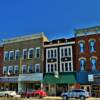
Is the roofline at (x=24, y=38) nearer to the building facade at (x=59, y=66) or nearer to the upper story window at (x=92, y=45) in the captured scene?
the building facade at (x=59, y=66)

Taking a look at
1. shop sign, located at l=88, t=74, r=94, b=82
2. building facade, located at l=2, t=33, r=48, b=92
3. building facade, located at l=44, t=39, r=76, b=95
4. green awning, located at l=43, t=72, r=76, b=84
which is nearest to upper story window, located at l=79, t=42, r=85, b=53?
building facade, located at l=44, t=39, r=76, b=95

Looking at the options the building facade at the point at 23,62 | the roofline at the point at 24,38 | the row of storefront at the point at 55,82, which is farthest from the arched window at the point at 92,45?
the roofline at the point at 24,38

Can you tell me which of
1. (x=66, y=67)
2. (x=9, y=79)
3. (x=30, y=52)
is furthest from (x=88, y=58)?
(x=9, y=79)

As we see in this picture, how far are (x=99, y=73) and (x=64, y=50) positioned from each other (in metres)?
8.79

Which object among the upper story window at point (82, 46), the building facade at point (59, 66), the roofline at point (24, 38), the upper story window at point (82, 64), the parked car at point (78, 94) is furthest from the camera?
the roofline at point (24, 38)

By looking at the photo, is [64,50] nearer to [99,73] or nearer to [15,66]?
[99,73]

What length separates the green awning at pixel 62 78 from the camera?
46.1 metres

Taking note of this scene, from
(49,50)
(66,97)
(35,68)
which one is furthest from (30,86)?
(66,97)

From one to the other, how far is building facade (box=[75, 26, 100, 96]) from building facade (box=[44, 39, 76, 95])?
4.45 feet

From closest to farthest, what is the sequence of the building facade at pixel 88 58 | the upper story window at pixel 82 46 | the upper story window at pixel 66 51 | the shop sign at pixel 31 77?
the building facade at pixel 88 58 < the upper story window at pixel 82 46 < the upper story window at pixel 66 51 < the shop sign at pixel 31 77

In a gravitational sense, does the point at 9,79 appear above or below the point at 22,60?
below

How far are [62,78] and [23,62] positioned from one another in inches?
424

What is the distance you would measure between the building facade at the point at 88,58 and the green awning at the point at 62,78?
124cm

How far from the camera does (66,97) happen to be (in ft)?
128
